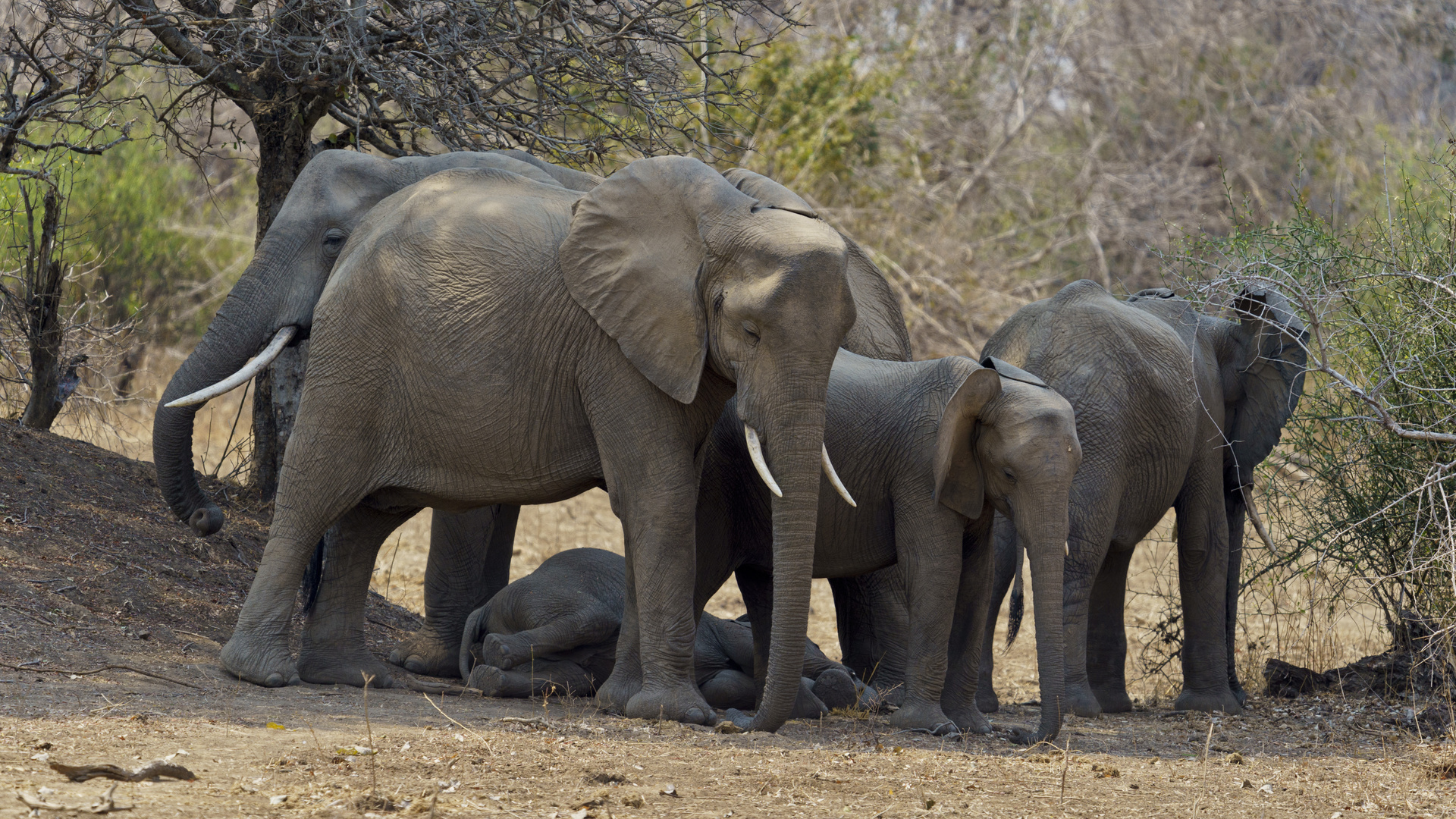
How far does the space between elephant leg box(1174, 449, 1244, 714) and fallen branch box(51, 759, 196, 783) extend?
588 cm

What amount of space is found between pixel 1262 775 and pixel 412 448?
13.1 ft

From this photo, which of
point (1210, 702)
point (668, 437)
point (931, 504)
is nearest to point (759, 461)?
point (668, 437)

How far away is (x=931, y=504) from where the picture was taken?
275 inches

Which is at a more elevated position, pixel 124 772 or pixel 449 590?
pixel 449 590

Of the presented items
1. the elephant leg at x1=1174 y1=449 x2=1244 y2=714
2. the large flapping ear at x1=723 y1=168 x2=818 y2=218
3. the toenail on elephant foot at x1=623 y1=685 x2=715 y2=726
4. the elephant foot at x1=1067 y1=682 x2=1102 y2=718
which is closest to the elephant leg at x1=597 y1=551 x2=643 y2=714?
the toenail on elephant foot at x1=623 y1=685 x2=715 y2=726

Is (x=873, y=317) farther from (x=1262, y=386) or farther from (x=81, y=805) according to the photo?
(x=81, y=805)

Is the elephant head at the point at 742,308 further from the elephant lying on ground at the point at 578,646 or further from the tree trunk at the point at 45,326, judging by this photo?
the tree trunk at the point at 45,326

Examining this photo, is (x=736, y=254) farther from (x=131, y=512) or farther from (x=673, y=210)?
(x=131, y=512)

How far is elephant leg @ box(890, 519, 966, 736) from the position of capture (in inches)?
269

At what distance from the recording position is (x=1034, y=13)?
23.5m

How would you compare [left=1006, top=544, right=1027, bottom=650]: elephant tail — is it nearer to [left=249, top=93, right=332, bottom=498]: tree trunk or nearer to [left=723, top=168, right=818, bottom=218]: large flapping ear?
[left=723, top=168, right=818, bottom=218]: large flapping ear

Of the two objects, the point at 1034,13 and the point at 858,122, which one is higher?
the point at 1034,13

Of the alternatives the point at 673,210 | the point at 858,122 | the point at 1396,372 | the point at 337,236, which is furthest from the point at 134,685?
the point at 858,122

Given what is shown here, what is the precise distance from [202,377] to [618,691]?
102 inches
